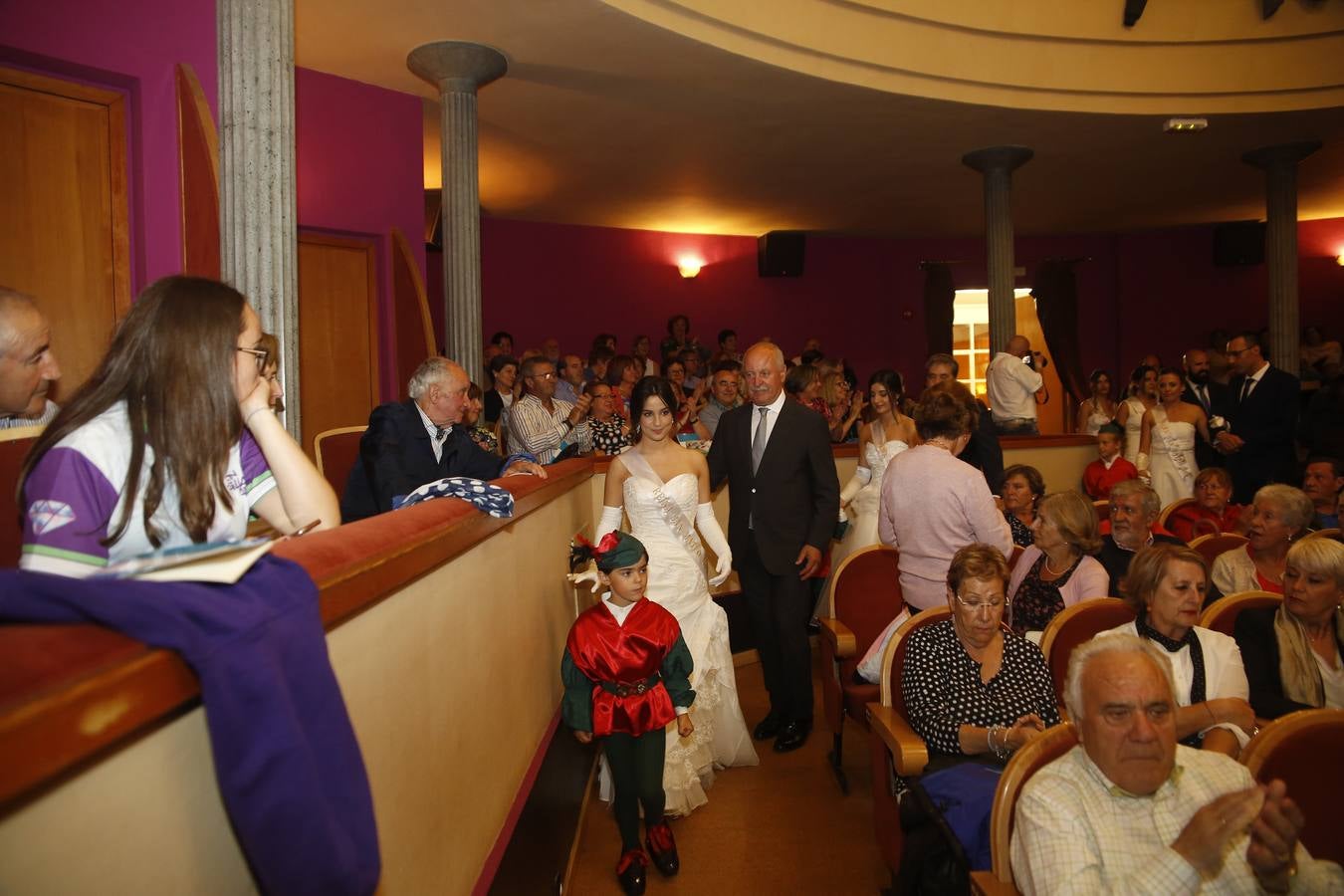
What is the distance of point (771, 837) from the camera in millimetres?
3473

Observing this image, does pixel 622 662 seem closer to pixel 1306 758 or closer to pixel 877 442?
pixel 1306 758

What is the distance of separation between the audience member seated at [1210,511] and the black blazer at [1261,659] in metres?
2.40

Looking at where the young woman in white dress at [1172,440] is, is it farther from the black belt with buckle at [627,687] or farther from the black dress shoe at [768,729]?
the black belt with buckle at [627,687]

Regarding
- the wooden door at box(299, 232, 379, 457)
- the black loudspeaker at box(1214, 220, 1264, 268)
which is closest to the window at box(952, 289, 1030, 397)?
the black loudspeaker at box(1214, 220, 1264, 268)

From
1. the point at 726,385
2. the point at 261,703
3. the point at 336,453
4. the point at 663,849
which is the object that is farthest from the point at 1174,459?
the point at 261,703

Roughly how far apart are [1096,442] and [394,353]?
5940 mm

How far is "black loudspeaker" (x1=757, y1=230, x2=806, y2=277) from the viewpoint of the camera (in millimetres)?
13203

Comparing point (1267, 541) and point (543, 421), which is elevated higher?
point (543, 421)

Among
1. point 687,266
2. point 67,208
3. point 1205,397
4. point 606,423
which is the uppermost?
point 687,266

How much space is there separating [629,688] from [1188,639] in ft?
5.53

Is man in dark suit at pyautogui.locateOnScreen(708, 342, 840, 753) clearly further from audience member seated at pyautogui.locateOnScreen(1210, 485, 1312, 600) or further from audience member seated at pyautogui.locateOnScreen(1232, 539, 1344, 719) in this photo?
audience member seated at pyautogui.locateOnScreen(1232, 539, 1344, 719)

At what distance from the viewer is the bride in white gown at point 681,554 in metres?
3.72

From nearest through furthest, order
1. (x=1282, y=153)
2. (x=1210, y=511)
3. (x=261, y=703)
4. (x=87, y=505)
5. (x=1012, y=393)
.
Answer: (x=261, y=703), (x=87, y=505), (x=1210, y=511), (x=1012, y=393), (x=1282, y=153)

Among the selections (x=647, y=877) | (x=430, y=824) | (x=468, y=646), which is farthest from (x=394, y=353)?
(x=430, y=824)
